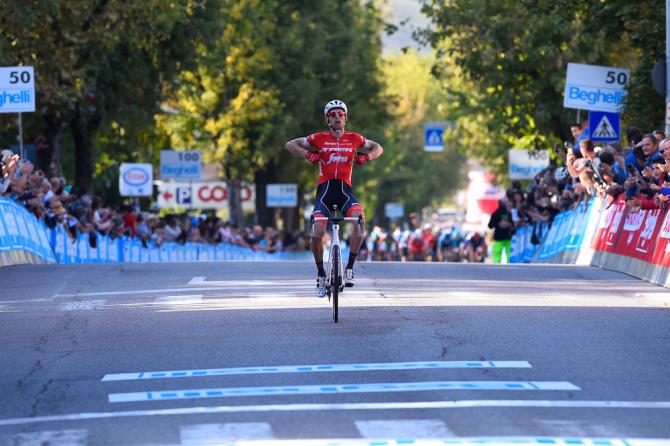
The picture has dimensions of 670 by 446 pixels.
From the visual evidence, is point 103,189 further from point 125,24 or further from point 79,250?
point 79,250

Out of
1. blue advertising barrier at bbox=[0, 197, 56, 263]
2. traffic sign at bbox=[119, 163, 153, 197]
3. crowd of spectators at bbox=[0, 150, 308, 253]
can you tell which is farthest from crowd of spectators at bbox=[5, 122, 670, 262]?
traffic sign at bbox=[119, 163, 153, 197]

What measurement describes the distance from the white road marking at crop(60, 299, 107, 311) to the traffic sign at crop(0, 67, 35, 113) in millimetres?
11603

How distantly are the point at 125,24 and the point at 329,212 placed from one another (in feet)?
71.3

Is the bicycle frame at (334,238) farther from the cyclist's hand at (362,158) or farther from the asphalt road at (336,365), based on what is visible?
the cyclist's hand at (362,158)

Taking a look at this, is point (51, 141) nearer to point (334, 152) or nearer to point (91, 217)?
point (91, 217)

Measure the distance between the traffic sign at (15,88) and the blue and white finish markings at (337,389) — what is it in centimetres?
1916

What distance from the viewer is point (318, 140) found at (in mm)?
16094

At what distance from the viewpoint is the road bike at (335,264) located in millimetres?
14891

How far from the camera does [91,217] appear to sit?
33.6 meters

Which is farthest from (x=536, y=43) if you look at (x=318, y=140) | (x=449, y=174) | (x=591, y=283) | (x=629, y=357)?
(x=449, y=174)

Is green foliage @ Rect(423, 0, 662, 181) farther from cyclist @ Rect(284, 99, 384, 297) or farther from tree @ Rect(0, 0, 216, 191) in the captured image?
cyclist @ Rect(284, 99, 384, 297)

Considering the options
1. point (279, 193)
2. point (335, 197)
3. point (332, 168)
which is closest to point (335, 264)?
point (335, 197)

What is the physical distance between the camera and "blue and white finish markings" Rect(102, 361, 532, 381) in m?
11.3

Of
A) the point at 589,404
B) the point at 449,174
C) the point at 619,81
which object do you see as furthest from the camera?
the point at 449,174
